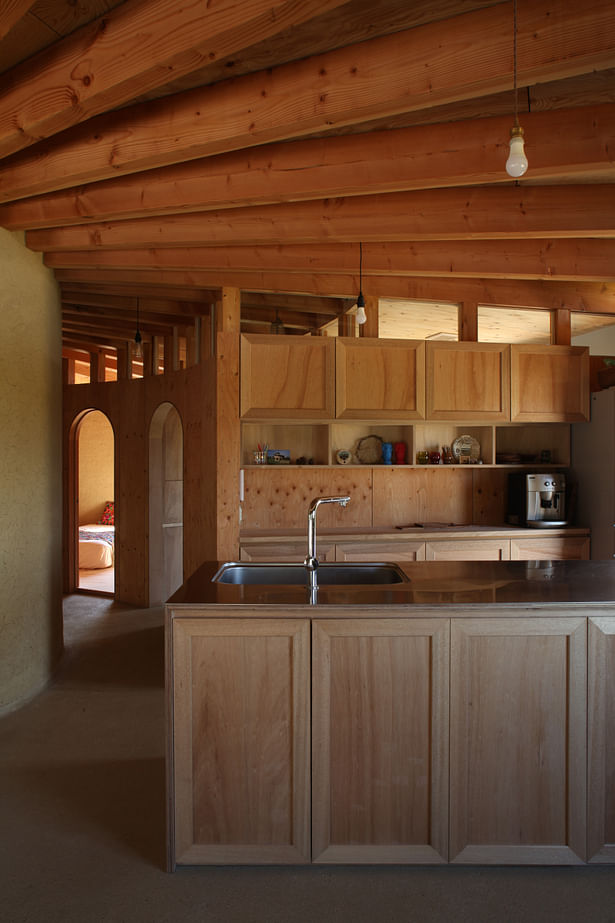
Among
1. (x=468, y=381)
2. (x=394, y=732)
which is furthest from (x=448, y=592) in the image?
(x=468, y=381)

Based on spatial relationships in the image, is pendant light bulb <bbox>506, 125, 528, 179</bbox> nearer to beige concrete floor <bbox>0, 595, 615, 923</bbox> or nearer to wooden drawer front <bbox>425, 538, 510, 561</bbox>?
beige concrete floor <bbox>0, 595, 615, 923</bbox>

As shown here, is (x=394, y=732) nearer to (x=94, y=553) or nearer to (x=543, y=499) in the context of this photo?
(x=543, y=499)

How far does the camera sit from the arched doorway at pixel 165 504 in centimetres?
602

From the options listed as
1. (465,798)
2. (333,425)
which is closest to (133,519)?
(333,425)

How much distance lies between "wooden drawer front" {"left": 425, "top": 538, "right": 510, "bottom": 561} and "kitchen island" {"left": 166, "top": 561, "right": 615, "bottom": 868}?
7.97 feet

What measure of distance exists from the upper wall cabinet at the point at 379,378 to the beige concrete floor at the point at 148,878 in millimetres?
2581

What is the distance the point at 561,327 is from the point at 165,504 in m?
3.94

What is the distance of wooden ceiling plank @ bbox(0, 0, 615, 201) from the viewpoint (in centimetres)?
189

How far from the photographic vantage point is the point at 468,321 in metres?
4.84

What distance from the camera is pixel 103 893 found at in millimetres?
2088

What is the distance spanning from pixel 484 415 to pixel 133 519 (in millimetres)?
3537

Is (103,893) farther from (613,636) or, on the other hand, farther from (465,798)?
(613,636)

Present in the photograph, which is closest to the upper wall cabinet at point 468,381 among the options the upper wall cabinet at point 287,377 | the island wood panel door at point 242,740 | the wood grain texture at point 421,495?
the wood grain texture at point 421,495

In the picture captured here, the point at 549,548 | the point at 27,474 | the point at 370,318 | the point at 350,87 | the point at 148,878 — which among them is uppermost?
the point at 350,87
